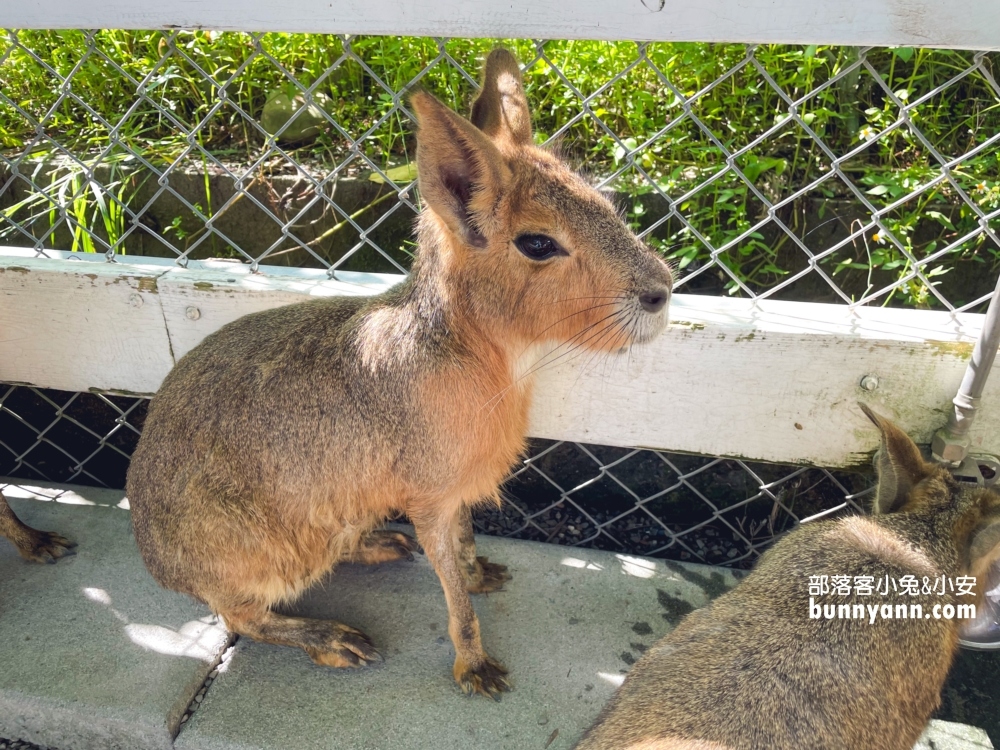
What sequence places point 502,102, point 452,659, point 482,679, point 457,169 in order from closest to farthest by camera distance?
point 457,169 → point 502,102 → point 482,679 → point 452,659

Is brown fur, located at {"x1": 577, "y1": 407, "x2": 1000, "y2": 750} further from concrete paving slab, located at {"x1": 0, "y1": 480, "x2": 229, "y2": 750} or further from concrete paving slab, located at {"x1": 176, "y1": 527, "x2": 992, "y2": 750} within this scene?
concrete paving slab, located at {"x1": 0, "y1": 480, "x2": 229, "y2": 750}

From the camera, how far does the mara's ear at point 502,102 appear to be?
2.03 meters

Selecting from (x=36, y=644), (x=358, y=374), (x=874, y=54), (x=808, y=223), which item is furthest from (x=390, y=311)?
(x=874, y=54)

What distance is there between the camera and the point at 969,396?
2.19 meters

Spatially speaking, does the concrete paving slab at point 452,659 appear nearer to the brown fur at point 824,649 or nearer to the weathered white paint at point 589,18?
the brown fur at point 824,649

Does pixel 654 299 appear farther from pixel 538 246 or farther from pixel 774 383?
pixel 774 383

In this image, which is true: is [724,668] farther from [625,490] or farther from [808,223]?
[808,223]

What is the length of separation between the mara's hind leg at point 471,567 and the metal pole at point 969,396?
1355 mm

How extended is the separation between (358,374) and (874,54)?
250 centimetres

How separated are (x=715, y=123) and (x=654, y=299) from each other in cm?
175

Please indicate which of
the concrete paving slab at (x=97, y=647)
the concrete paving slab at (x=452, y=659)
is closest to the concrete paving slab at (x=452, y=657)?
the concrete paving slab at (x=452, y=659)

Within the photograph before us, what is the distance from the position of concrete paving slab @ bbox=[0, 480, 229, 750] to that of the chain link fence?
1.83ft

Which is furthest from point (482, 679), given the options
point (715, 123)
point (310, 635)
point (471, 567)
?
point (715, 123)

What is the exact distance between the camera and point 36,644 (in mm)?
2441
